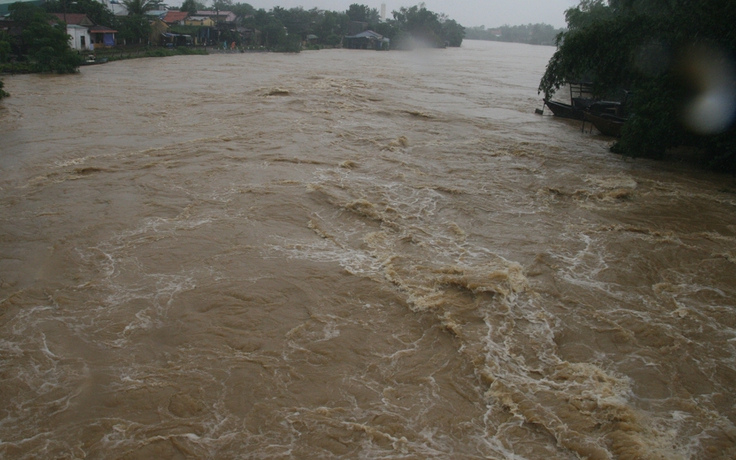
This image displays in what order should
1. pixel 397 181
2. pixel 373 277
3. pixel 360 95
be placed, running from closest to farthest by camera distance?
1. pixel 373 277
2. pixel 397 181
3. pixel 360 95

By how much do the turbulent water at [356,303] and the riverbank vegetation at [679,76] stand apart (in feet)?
2.21

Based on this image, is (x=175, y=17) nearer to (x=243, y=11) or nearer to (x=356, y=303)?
(x=243, y=11)

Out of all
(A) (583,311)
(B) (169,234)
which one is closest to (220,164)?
(B) (169,234)

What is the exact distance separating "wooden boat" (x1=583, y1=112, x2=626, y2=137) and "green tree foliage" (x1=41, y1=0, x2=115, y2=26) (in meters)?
29.7

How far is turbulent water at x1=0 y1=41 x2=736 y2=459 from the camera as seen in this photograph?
13.6 ft

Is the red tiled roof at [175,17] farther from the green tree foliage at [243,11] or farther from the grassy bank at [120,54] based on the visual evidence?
the grassy bank at [120,54]

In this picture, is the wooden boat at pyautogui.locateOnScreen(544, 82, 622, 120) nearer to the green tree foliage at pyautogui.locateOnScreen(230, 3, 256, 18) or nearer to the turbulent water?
Result: the turbulent water

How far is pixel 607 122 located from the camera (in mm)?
14078

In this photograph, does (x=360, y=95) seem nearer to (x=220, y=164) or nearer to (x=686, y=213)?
(x=220, y=164)

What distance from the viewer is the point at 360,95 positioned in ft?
64.8

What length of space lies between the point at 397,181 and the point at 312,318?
4923 millimetres

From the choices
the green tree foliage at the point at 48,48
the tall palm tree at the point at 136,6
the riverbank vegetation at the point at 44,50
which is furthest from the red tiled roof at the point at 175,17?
the green tree foliage at the point at 48,48

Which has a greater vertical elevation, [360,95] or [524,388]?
[360,95]

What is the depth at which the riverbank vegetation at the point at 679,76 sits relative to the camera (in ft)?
34.0
